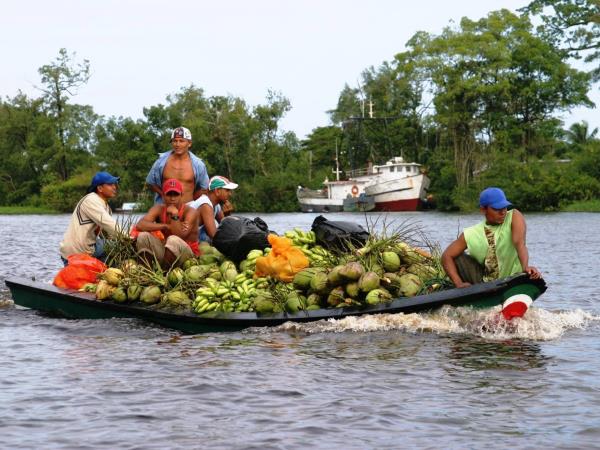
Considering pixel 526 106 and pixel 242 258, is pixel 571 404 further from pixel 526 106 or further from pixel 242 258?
pixel 526 106

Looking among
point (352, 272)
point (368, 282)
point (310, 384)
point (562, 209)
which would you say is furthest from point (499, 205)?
point (562, 209)

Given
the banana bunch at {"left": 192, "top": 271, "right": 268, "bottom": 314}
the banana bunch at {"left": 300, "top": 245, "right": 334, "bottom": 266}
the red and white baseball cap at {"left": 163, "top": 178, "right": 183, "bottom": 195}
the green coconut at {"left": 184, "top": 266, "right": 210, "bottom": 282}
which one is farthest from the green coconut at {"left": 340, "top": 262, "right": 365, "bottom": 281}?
the red and white baseball cap at {"left": 163, "top": 178, "right": 183, "bottom": 195}

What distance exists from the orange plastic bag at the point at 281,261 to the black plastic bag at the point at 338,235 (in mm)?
491

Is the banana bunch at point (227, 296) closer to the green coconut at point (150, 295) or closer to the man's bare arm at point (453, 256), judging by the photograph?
the green coconut at point (150, 295)

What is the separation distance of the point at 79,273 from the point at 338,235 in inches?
132

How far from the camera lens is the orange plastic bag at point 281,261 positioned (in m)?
10.2

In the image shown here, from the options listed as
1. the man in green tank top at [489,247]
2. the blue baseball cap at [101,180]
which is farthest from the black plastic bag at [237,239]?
the man in green tank top at [489,247]

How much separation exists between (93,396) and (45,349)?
238 cm

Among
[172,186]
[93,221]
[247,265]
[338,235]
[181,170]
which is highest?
[181,170]

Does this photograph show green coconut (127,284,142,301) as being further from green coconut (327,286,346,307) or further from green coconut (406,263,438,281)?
green coconut (406,263,438,281)

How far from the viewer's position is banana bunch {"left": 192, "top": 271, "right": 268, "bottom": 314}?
33.4 feet

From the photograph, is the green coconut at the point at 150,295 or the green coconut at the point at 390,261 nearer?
the green coconut at the point at 390,261

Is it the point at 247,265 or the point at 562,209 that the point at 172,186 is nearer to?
the point at 247,265

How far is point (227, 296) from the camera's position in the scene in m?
10.3
